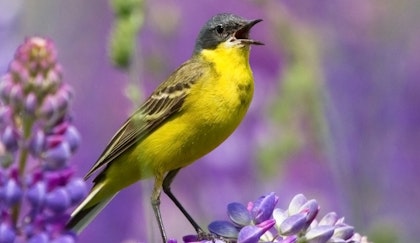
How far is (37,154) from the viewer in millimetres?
2832

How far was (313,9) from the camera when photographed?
387 inches

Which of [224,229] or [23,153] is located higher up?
[23,153]

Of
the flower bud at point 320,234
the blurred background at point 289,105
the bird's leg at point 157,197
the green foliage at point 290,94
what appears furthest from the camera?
the blurred background at point 289,105

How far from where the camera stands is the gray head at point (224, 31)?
647 centimetres

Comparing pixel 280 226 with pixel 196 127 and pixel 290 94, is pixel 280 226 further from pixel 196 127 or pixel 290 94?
pixel 290 94

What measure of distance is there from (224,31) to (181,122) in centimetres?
70

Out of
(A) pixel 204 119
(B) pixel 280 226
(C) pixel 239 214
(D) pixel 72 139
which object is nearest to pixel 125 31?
(A) pixel 204 119

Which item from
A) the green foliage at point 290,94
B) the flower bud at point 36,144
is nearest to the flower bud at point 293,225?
the flower bud at point 36,144

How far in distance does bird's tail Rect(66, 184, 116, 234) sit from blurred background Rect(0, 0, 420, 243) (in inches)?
11.6

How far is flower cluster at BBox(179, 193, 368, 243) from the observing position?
3535 millimetres

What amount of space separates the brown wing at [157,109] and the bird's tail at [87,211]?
18 cm

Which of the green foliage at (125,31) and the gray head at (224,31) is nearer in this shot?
the green foliage at (125,31)

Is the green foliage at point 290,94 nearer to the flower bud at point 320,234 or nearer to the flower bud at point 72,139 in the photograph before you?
the flower bud at point 320,234

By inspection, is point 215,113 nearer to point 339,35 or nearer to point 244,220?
point 244,220
